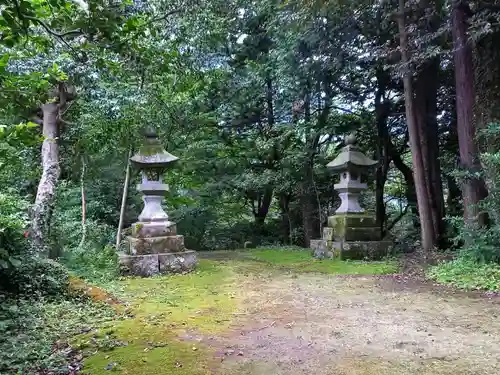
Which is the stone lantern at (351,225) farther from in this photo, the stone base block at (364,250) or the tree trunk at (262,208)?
the tree trunk at (262,208)

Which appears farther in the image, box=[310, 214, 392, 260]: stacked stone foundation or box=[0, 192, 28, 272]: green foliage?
box=[310, 214, 392, 260]: stacked stone foundation

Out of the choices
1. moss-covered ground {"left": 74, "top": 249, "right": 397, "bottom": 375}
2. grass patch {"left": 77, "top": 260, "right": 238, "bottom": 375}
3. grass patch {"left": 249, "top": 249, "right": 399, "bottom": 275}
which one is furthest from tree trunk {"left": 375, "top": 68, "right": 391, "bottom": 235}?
grass patch {"left": 77, "top": 260, "right": 238, "bottom": 375}

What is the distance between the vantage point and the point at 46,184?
6695 mm

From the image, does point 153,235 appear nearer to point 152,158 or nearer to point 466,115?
point 152,158

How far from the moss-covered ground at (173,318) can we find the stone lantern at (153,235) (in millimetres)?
278

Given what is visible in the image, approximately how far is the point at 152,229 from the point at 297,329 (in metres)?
3.66

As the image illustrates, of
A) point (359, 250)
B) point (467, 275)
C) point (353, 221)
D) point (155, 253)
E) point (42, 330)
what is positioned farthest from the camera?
point (353, 221)

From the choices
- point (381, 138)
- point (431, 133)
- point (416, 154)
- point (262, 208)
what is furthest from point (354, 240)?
point (262, 208)

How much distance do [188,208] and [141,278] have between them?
426cm

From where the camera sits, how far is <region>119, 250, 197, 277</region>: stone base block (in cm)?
599

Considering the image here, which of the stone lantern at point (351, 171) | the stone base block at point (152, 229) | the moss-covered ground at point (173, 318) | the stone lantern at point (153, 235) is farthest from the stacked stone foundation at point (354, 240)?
the stone base block at point (152, 229)

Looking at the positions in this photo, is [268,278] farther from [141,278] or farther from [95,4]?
[95,4]

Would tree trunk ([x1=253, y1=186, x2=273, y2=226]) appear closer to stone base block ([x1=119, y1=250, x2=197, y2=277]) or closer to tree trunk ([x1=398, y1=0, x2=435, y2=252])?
tree trunk ([x1=398, y1=0, x2=435, y2=252])

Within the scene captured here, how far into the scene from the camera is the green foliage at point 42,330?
2.65 metres
